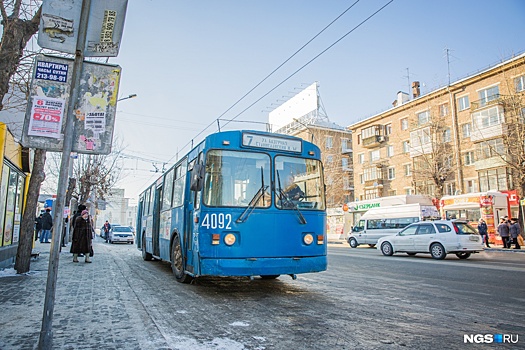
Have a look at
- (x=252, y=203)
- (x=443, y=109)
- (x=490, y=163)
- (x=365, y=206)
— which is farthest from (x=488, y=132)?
(x=252, y=203)

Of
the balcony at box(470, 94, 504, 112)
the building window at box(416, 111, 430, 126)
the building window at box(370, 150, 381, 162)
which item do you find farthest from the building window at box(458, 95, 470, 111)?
the building window at box(370, 150, 381, 162)

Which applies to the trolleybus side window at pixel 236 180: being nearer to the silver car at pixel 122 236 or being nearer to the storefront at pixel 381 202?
the silver car at pixel 122 236

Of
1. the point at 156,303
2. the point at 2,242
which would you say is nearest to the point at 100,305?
the point at 156,303

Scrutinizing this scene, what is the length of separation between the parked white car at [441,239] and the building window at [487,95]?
69.7 ft

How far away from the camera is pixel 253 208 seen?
718 centimetres

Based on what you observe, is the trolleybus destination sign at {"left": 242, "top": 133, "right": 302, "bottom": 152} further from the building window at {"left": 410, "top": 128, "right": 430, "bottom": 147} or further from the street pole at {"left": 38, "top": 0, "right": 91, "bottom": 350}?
the building window at {"left": 410, "top": 128, "right": 430, "bottom": 147}

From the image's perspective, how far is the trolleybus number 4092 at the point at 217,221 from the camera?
6953mm

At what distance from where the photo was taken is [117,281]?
8.97 m

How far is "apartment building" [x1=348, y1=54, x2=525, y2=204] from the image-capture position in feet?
100.0

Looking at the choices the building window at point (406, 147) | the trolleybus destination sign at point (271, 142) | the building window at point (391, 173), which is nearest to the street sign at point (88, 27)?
the trolleybus destination sign at point (271, 142)

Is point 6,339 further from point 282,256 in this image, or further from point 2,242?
point 2,242

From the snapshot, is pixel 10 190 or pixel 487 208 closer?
pixel 10 190

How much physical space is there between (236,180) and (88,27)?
13.2 ft

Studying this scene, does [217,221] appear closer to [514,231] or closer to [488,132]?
[514,231]
